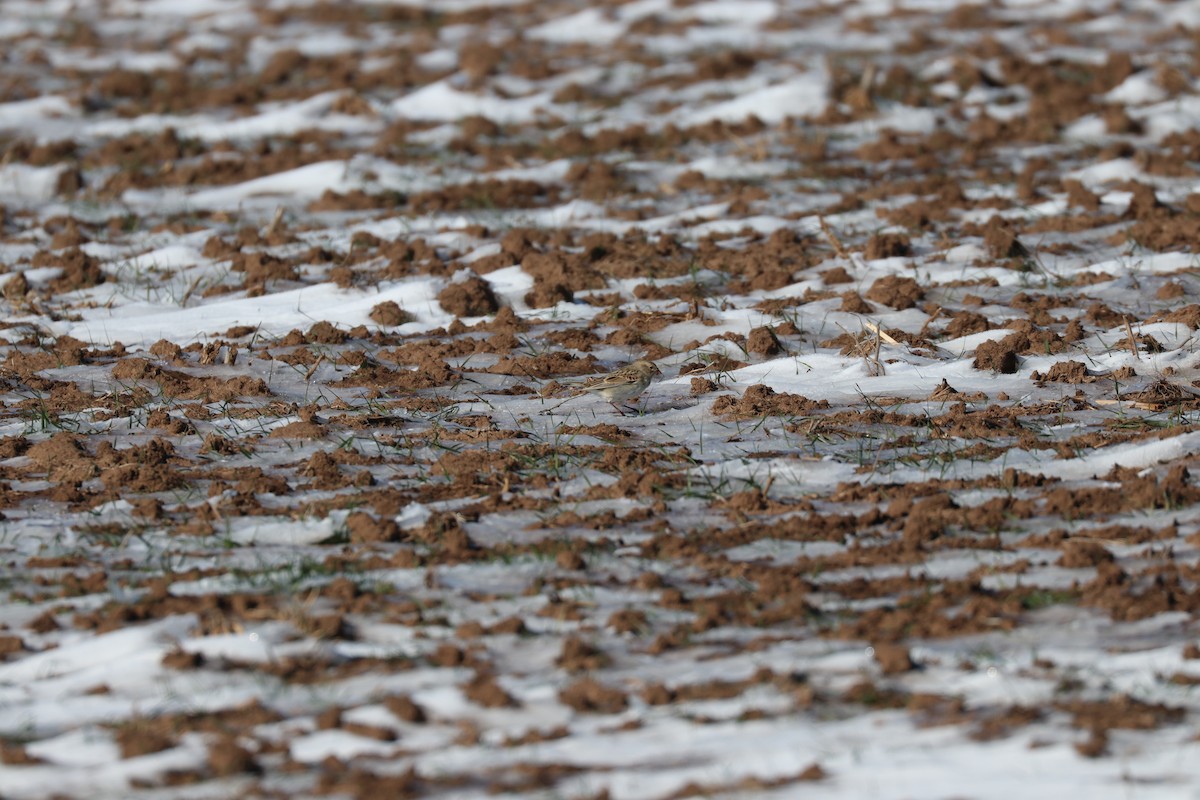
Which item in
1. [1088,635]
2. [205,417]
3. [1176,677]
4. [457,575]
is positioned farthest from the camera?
[205,417]

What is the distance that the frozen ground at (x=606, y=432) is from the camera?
3547mm

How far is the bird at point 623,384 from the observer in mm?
5535

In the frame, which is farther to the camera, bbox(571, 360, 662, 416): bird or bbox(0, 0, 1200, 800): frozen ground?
bbox(571, 360, 662, 416): bird

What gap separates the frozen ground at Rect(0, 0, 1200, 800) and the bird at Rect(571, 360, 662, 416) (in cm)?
9

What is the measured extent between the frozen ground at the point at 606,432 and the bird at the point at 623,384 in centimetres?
9

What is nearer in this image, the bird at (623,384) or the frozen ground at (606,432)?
the frozen ground at (606,432)

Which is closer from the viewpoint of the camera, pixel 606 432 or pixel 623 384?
pixel 606 432

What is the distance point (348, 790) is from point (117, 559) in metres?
1.47

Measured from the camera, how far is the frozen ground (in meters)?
3.55

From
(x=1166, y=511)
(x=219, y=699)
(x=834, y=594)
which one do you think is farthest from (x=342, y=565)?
(x=1166, y=511)

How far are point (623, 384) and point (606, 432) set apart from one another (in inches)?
12.3

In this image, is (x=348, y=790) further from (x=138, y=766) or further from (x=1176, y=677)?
(x=1176, y=677)

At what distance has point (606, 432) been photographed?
528cm

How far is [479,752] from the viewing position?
346 cm
